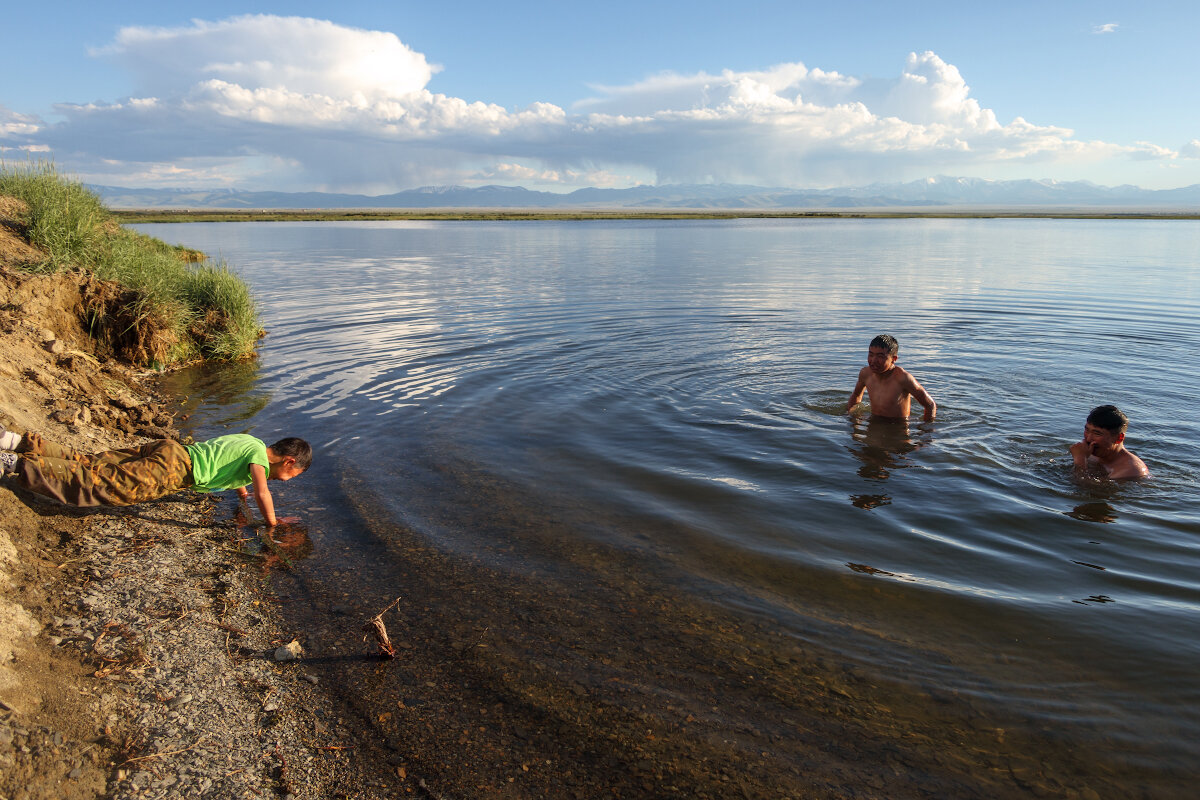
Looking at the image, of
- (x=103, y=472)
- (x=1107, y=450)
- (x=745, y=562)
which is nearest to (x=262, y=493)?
(x=103, y=472)

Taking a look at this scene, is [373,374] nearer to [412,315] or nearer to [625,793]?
[412,315]

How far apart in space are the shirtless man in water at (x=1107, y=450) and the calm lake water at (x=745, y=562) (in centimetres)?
27

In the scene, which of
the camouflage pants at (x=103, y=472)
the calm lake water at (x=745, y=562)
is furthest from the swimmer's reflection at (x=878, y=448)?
the camouflage pants at (x=103, y=472)

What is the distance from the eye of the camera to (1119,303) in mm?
22047

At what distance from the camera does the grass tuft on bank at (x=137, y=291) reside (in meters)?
13.5

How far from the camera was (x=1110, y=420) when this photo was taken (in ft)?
26.5

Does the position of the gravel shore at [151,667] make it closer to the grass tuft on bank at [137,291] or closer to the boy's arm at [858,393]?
the grass tuft on bank at [137,291]

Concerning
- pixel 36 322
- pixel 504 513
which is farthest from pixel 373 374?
pixel 504 513

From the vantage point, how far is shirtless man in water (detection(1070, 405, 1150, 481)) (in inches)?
320

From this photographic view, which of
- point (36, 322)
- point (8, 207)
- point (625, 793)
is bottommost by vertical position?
point (625, 793)

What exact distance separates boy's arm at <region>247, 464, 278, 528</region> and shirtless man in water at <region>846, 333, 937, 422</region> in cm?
802

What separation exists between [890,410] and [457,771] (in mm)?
8778

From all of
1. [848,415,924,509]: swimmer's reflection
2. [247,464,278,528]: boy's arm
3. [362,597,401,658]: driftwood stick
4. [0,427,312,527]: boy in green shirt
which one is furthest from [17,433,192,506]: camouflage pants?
[848,415,924,509]: swimmer's reflection

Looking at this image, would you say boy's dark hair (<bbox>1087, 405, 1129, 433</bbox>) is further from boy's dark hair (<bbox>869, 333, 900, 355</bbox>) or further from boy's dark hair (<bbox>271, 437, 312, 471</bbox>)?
boy's dark hair (<bbox>271, 437, 312, 471</bbox>)
